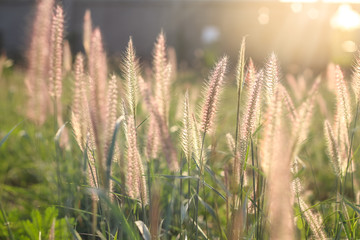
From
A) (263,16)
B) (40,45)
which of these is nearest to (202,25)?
(263,16)

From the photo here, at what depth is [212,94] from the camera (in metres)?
0.98

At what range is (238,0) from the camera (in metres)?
18.8

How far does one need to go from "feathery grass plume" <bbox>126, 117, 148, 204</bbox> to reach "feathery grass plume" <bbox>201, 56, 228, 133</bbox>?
0.18 m

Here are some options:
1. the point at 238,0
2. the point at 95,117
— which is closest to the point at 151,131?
the point at 95,117

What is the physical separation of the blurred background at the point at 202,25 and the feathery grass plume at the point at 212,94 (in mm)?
15565

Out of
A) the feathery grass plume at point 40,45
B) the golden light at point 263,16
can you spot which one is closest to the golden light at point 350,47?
the feathery grass plume at point 40,45

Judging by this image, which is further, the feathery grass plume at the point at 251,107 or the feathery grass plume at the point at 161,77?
the feathery grass plume at the point at 161,77

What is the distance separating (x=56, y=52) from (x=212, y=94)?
0.58 meters

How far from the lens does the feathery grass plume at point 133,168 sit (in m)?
0.99

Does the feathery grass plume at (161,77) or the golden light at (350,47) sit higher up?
the golden light at (350,47)

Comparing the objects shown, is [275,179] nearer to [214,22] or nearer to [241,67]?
[241,67]

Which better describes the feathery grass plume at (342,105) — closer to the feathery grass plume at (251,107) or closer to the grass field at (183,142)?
the grass field at (183,142)

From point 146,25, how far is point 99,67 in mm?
19451

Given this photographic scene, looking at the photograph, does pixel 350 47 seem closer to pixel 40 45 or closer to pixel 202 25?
pixel 40 45
